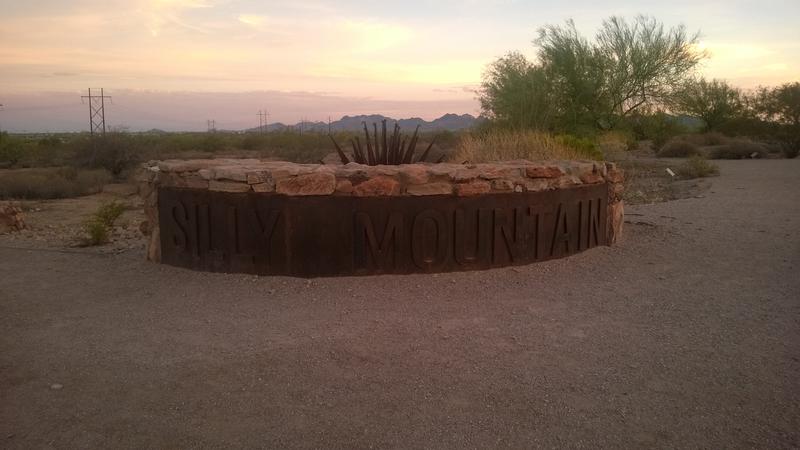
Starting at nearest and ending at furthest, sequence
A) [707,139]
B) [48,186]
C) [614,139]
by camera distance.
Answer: [48,186] → [614,139] → [707,139]

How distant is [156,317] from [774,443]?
14.3 feet

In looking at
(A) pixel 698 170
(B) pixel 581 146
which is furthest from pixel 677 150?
(B) pixel 581 146

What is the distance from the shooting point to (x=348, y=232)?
19.6 ft

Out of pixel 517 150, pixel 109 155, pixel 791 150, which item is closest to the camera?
pixel 517 150

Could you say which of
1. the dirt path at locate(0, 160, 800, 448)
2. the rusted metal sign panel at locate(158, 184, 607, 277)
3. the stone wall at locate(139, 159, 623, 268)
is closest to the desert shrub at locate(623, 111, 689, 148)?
the dirt path at locate(0, 160, 800, 448)

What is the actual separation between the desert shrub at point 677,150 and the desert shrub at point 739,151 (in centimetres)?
Answer: 94

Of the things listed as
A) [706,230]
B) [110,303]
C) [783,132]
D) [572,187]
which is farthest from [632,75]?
[110,303]

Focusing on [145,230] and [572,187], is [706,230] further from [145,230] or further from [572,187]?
[145,230]

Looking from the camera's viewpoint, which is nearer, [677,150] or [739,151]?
[739,151]

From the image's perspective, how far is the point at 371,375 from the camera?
3967 millimetres

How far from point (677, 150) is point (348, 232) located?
982 inches

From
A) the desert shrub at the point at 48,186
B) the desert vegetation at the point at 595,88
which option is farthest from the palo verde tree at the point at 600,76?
the desert shrub at the point at 48,186

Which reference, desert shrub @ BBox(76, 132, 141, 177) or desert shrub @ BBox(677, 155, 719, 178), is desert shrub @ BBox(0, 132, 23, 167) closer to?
desert shrub @ BBox(76, 132, 141, 177)

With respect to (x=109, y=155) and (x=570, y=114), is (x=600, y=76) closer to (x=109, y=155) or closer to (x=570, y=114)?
(x=570, y=114)
